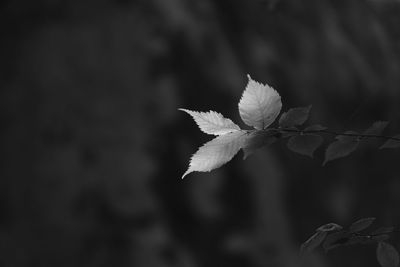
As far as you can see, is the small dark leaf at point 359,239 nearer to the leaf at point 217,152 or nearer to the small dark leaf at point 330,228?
the small dark leaf at point 330,228

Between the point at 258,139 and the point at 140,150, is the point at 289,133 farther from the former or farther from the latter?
the point at 140,150

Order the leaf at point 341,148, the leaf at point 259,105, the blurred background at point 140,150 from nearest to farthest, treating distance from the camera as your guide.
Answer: the leaf at point 259,105
the leaf at point 341,148
the blurred background at point 140,150

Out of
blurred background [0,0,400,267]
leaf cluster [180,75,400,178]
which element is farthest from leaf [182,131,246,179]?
blurred background [0,0,400,267]

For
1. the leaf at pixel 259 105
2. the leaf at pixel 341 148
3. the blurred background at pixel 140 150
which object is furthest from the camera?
the blurred background at pixel 140 150

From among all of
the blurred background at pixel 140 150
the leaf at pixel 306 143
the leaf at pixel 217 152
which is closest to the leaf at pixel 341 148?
the leaf at pixel 306 143

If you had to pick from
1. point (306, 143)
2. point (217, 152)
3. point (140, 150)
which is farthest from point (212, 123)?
point (140, 150)

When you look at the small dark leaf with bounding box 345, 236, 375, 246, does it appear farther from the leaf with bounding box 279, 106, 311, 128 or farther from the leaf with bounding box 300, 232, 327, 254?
the leaf with bounding box 279, 106, 311, 128

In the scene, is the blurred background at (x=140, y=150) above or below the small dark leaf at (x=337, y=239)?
above
